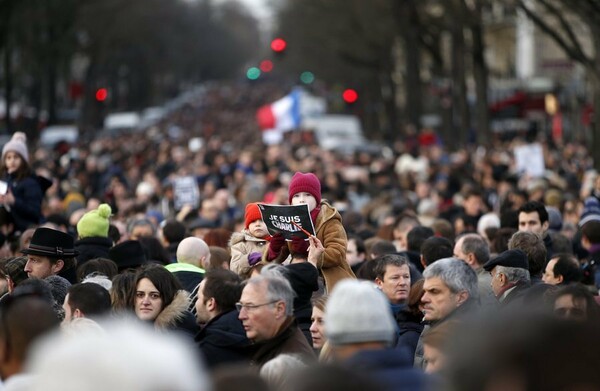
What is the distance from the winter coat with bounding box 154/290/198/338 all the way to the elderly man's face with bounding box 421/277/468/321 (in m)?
1.35

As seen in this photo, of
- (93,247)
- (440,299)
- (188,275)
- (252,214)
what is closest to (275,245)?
(252,214)

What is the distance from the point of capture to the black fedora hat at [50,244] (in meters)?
10.6

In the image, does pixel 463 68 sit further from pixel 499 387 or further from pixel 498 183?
pixel 499 387

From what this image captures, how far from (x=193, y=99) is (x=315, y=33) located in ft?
208

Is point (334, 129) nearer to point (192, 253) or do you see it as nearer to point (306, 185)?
point (192, 253)

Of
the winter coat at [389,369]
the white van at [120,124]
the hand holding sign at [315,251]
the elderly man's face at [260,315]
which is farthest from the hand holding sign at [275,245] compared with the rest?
the white van at [120,124]

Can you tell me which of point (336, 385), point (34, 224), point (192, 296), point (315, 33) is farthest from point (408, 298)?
point (315, 33)

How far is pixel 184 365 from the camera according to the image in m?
4.05

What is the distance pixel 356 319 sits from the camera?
5762 mm

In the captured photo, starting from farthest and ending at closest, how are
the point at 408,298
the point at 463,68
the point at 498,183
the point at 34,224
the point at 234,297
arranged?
the point at 463,68
the point at 498,183
the point at 34,224
the point at 408,298
the point at 234,297

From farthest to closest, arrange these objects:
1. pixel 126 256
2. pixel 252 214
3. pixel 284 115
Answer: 1. pixel 284 115
2. pixel 126 256
3. pixel 252 214

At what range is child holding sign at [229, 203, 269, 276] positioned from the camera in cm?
1023

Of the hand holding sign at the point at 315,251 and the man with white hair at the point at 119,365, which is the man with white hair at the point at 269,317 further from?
the man with white hair at the point at 119,365

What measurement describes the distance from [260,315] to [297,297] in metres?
1.26
